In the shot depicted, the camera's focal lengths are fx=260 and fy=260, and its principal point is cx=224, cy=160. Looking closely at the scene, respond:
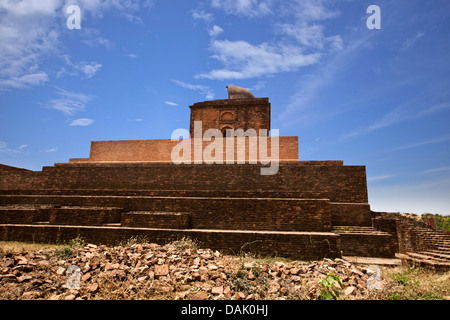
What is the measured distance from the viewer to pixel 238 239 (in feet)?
20.8

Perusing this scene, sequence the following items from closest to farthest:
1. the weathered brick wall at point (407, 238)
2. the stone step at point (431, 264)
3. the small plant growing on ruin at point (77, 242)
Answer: the stone step at point (431, 264) < the small plant growing on ruin at point (77, 242) < the weathered brick wall at point (407, 238)

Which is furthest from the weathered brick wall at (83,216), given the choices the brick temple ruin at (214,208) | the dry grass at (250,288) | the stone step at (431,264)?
the stone step at (431,264)

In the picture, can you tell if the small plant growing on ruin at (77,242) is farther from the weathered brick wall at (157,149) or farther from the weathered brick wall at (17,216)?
the weathered brick wall at (157,149)

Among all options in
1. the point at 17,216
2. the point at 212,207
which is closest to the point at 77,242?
the point at 17,216

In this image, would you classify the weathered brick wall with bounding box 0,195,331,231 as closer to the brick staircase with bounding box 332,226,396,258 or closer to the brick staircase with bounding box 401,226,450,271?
the brick staircase with bounding box 332,226,396,258

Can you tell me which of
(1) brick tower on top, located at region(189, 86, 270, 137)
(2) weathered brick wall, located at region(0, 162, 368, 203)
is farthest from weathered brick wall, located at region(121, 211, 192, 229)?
(1) brick tower on top, located at region(189, 86, 270, 137)

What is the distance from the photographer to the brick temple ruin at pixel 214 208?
6.48 m

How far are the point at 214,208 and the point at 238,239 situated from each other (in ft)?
4.29

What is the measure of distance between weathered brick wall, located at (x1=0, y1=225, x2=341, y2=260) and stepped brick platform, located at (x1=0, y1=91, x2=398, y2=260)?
0.02m

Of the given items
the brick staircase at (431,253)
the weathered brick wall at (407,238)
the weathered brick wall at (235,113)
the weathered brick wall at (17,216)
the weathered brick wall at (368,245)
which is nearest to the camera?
the brick staircase at (431,253)

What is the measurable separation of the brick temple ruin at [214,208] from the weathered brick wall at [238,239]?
0.02 meters

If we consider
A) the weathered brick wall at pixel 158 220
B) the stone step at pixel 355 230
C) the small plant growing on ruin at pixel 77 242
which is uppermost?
the weathered brick wall at pixel 158 220

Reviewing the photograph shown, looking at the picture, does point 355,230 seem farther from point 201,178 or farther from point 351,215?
point 201,178
